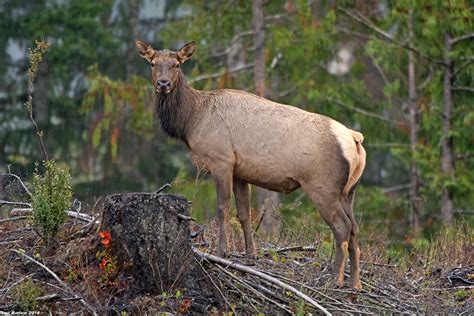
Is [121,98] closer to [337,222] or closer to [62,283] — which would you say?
[337,222]

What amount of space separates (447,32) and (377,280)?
10.8 meters

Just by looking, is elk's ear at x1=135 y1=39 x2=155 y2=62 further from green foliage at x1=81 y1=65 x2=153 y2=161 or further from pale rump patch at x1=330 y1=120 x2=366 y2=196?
green foliage at x1=81 y1=65 x2=153 y2=161

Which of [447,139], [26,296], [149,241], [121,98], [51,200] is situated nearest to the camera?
[26,296]

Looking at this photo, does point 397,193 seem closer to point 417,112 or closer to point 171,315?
point 417,112

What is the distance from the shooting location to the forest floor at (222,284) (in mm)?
10273

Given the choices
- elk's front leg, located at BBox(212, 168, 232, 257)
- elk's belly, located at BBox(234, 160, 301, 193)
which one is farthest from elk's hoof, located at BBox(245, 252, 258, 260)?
elk's belly, located at BBox(234, 160, 301, 193)

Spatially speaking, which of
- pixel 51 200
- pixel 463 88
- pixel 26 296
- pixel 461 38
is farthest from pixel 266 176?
pixel 463 88

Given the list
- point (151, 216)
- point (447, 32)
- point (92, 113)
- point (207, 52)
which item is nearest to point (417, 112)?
point (447, 32)

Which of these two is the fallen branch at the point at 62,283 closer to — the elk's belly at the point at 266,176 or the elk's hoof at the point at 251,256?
the elk's hoof at the point at 251,256

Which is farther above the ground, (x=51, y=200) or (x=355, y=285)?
(x=51, y=200)

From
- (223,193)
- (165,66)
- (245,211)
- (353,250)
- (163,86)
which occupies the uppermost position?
(165,66)

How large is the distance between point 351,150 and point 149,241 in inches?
87.4

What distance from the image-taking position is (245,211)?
39.3 ft

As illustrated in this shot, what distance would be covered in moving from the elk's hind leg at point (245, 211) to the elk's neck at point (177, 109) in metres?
0.74
